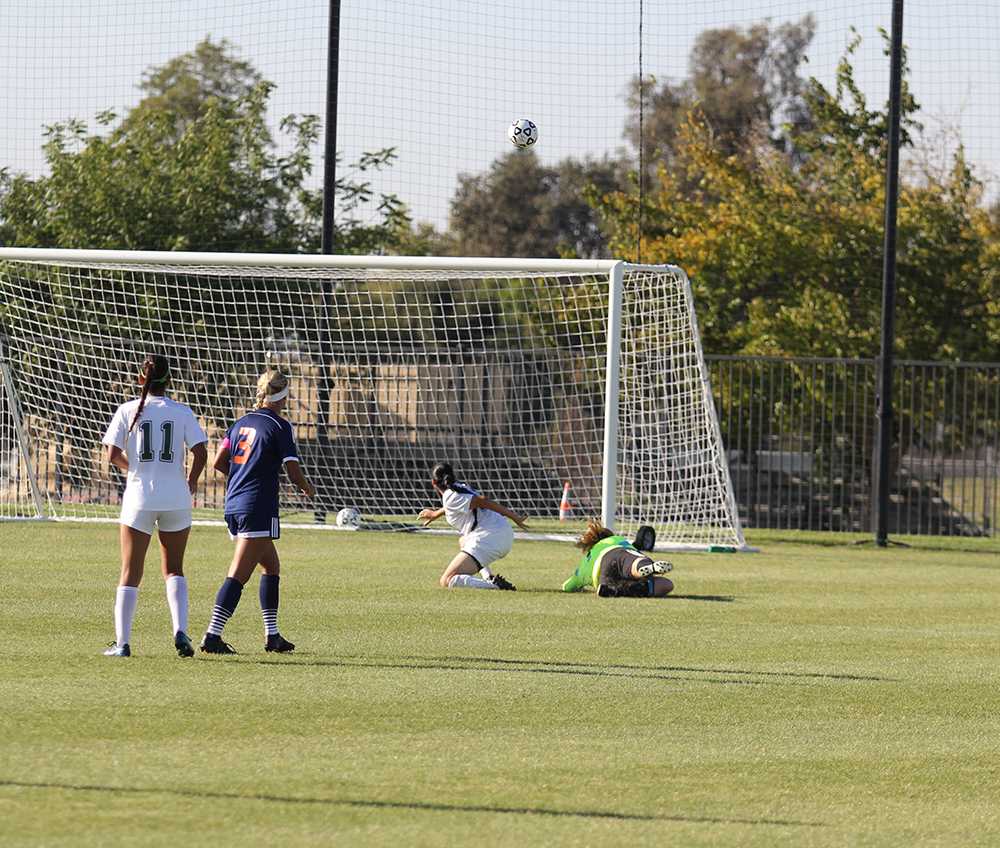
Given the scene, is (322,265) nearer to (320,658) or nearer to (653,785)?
(320,658)

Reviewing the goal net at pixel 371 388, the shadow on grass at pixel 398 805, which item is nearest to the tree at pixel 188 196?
the goal net at pixel 371 388

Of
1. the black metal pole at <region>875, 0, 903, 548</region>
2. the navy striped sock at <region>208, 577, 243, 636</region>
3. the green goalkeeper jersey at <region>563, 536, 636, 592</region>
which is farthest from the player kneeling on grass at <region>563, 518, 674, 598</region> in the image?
the black metal pole at <region>875, 0, 903, 548</region>

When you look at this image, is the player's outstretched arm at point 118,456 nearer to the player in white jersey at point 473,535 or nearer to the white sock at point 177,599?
the white sock at point 177,599

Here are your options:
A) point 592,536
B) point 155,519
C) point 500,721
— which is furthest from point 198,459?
point 592,536

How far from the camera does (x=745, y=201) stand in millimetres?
31188

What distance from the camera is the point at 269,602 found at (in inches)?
417

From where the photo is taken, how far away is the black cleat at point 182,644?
10.1 meters

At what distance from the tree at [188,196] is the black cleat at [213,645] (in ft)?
61.9

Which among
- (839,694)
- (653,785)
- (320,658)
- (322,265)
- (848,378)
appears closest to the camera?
(653,785)

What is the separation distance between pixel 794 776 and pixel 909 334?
22.9 m

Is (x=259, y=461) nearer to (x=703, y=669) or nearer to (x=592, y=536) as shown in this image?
(x=703, y=669)

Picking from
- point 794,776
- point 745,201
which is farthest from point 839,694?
point 745,201

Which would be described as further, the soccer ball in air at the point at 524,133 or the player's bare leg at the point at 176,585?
the soccer ball in air at the point at 524,133

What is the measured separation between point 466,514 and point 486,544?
1.22 ft
